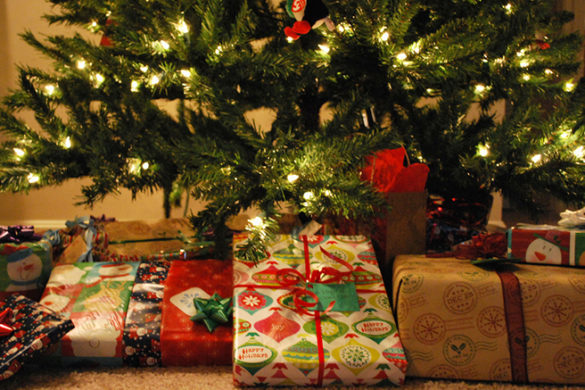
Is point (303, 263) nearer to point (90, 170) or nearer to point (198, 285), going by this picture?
point (198, 285)

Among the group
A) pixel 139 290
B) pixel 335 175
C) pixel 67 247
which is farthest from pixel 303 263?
pixel 67 247

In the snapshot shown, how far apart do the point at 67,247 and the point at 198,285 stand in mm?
391

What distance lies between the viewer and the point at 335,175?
92 cm

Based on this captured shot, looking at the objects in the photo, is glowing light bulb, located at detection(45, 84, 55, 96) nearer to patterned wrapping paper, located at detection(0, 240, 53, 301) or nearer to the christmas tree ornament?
patterned wrapping paper, located at detection(0, 240, 53, 301)

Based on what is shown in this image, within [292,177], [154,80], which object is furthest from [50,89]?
[292,177]

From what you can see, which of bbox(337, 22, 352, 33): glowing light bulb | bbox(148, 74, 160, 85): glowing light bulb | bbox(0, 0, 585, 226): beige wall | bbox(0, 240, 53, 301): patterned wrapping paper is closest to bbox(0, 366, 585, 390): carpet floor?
bbox(0, 240, 53, 301): patterned wrapping paper

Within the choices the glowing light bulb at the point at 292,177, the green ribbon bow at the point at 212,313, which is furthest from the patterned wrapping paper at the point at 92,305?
the glowing light bulb at the point at 292,177

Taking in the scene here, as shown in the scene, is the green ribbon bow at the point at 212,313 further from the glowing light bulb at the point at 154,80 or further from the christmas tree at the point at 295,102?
the glowing light bulb at the point at 154,80

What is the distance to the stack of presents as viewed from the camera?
754 mm

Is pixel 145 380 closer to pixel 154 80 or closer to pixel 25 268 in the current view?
pixel 25 268

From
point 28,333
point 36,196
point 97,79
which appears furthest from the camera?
point 36,196

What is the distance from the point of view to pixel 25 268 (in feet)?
2.99

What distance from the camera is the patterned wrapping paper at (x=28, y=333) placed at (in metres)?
0.71

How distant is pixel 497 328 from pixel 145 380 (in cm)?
61
